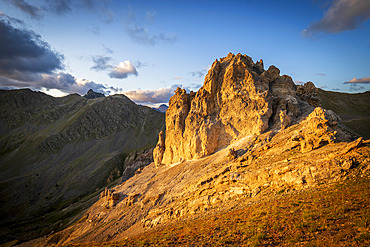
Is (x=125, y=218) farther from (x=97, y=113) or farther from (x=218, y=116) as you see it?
(x=97, y=113)

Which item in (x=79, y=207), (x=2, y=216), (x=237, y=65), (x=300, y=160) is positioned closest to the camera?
(x=300, y=160)

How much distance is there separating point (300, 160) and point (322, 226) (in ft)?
42.0

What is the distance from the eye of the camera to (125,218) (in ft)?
133

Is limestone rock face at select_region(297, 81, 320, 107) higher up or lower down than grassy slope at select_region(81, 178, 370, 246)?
higher up

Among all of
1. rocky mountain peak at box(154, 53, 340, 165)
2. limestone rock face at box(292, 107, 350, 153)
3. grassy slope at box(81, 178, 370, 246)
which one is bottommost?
grassy slope at box(81, 178, 370, 246)

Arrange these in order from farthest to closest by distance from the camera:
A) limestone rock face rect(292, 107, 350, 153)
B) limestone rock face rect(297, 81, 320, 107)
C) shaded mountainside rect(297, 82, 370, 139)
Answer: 1. shaded mountainside rect(297, 82, 370, 139)
2. limestone rock face rect(297, 81, 320, 107)
3. limestone rock face rect(292, 107, 350, 153)

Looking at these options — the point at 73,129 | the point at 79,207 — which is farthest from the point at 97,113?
the point at 79,207

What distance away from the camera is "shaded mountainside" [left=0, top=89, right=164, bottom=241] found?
311ft

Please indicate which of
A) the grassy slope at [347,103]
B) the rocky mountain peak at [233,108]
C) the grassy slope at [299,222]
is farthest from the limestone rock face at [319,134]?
the grassy slope at [347,103]

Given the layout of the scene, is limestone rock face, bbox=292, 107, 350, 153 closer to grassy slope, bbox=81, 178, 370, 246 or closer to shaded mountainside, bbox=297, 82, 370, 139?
grassy slope, bbox=81, 178, 370, 246

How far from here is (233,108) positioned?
46906 millimetres

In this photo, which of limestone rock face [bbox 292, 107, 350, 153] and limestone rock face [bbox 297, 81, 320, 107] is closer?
limestone rock face [bbox 292, 107, 350, 153]

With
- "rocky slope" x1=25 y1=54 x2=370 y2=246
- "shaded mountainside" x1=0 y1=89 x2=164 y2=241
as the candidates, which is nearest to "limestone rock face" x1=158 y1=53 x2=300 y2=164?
"rocky slope" x1=25 y1=54 x2=370 y2=246

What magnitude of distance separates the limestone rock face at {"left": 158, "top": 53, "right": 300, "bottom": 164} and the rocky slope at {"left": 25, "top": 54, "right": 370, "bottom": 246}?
0.24 meters
